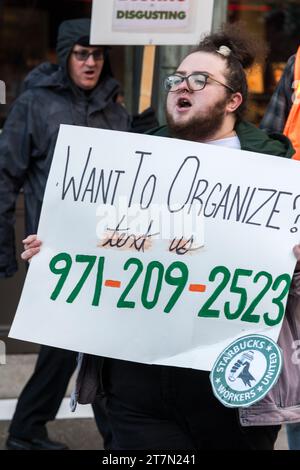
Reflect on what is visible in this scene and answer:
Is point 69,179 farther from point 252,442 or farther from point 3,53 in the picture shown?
point 3,53

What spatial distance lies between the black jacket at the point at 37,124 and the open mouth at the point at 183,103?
137 centimetres

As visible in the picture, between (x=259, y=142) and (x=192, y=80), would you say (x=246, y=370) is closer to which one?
(x=259, y=142)

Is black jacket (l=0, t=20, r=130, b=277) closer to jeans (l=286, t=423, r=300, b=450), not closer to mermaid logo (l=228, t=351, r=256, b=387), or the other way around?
jeans (l=286, t=423, r=300, b=450)

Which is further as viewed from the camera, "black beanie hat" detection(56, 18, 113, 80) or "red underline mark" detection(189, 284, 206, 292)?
"black beanie hat" detection(56, 18, 113, 80)

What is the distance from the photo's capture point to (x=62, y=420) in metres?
4.58

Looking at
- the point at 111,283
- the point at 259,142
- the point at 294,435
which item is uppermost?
the point at 259,142

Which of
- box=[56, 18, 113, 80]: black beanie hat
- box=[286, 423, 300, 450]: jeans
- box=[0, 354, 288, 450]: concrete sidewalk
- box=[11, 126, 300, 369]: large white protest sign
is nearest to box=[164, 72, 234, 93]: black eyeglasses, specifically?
box=[11, 126, 300, 369]: large white protest sign

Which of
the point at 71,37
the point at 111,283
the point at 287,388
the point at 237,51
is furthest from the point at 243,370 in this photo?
the point at 71,37

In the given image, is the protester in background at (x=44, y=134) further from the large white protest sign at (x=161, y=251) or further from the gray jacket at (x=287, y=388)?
the gray jacket at (x=287, y=388)

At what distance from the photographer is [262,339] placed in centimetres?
253

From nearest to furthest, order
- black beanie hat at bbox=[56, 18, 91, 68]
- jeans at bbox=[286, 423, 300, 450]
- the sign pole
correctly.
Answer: jeans at bbox=[286, 423, 300, 450] < black beanie hat at bbox=[56, 18, 91, 68] < the sign pole

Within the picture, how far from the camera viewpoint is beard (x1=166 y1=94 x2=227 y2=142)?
103 inches

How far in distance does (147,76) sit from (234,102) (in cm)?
194

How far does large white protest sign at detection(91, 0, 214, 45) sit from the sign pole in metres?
0.63
